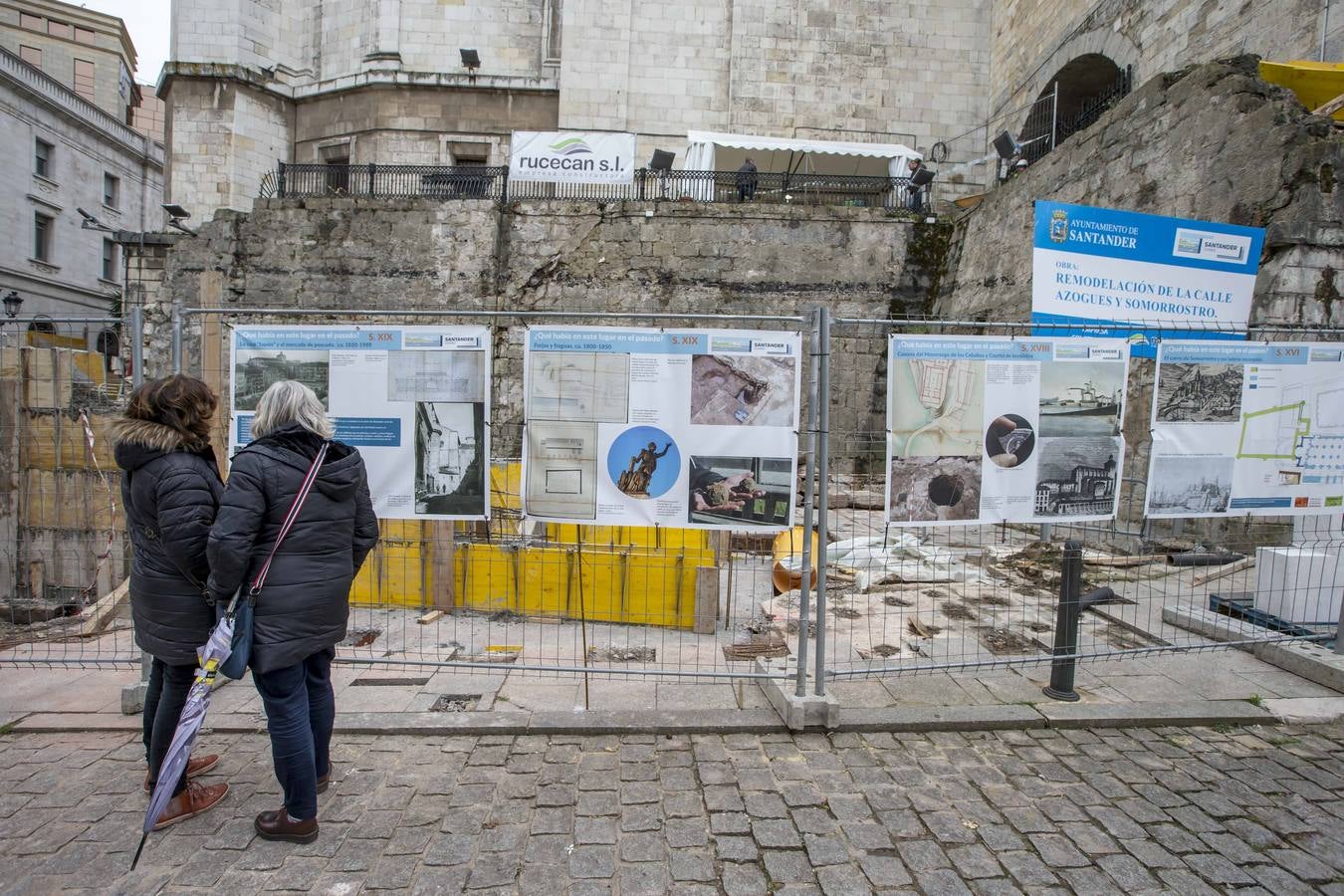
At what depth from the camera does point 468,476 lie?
3850mm

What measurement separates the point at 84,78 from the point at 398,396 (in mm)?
51239

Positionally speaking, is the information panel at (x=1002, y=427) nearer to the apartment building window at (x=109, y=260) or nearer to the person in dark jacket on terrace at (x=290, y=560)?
Result: the person in dark jacket on terrace at (x=290, y=560)

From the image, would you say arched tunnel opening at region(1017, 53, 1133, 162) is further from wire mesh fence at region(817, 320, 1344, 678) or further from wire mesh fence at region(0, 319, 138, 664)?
wire mesh fence at region(0, 319, 138, 664)

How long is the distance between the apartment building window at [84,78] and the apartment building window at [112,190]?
8.49 meters

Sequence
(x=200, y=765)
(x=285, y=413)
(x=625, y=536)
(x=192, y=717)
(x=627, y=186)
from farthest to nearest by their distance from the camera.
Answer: (x=627, y=186), (x=625, y=536), (x=200, y=765), (x=285, y=413), (x=192, y=717)

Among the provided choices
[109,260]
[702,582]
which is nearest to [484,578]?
[702,582]

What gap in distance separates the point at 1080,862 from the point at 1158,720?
164cm

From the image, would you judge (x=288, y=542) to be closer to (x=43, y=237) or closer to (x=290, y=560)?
(x=290, y=560)

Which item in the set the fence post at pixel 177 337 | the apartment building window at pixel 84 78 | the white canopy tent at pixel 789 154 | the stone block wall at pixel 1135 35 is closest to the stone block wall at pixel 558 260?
the white canopy tent at pixel 789 154

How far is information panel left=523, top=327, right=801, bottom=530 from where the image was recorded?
360 cm

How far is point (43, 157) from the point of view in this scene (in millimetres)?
29766

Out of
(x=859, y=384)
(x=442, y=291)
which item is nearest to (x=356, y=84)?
(x=442, y=291)

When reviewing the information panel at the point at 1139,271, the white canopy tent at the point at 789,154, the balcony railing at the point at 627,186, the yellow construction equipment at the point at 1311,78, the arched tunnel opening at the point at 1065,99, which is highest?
the arched tunnel opening at the point at 1065,99

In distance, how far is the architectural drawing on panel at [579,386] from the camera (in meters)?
3.66
